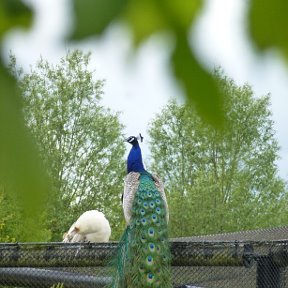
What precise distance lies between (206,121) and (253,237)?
5961 millimetres

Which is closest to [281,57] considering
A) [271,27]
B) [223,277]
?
[271,27]

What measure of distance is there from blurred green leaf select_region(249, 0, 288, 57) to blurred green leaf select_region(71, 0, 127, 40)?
0.20 ft

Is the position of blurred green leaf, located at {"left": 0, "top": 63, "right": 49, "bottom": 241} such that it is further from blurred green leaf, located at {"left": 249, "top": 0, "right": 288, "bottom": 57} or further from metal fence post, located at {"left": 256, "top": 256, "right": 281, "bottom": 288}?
metal fence post, located at {"left": 256, "top": 256, "right": 281, "bottom": 288}

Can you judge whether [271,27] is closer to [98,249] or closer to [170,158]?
[170,158]

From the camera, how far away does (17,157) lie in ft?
1.23

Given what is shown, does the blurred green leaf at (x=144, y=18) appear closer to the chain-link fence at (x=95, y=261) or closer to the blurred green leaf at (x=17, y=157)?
the blurred green leaf at (x=17, y=157)

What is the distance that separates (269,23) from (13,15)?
0.41 feet

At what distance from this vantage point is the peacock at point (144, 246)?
4.87m

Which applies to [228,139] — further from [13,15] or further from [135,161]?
[135,161]

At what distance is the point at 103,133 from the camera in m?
0.64

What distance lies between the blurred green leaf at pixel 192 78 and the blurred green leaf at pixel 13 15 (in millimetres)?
76

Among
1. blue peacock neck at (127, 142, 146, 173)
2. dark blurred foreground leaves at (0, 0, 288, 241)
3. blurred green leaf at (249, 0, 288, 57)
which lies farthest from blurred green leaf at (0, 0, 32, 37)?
blue peacock neck at (127, 142, 146, 173)

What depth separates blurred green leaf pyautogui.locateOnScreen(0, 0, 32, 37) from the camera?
15.5 inches

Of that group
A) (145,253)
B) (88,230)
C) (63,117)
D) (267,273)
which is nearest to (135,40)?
(63,117)
